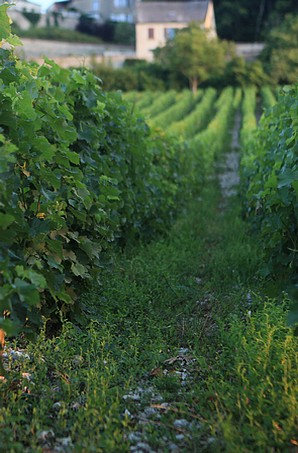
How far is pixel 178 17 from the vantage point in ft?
215

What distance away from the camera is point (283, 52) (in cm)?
5003

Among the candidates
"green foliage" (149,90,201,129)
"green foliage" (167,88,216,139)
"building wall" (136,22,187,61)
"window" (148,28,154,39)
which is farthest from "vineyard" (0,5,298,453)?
"window" (148,28,154,39)

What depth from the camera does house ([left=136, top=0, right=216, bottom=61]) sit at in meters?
63.1

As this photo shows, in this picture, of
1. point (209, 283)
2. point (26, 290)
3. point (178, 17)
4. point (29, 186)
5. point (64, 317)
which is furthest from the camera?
point (178, 17)

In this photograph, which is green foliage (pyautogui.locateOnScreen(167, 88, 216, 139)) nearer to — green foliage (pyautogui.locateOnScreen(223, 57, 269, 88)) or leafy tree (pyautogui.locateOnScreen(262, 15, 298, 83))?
green foliage (pyautogui.locateOnScreen(223, 57, 269, 88))

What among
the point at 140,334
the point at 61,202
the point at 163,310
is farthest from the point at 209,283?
the point at 61,202

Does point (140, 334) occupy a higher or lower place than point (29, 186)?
lower

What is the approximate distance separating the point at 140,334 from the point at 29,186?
1.38m

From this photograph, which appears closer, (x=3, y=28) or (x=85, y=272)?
(x=3, y=28)

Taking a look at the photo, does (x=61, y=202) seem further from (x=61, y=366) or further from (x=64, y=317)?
(x=61, y=366)

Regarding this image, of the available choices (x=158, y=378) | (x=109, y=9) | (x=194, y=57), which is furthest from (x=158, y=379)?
(x=109, y=9)

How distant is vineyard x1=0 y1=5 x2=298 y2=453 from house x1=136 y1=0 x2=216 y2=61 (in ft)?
187

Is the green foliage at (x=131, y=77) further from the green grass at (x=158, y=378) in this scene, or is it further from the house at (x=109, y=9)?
the green grass at (x=158, y=378)

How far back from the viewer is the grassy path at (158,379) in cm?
322
